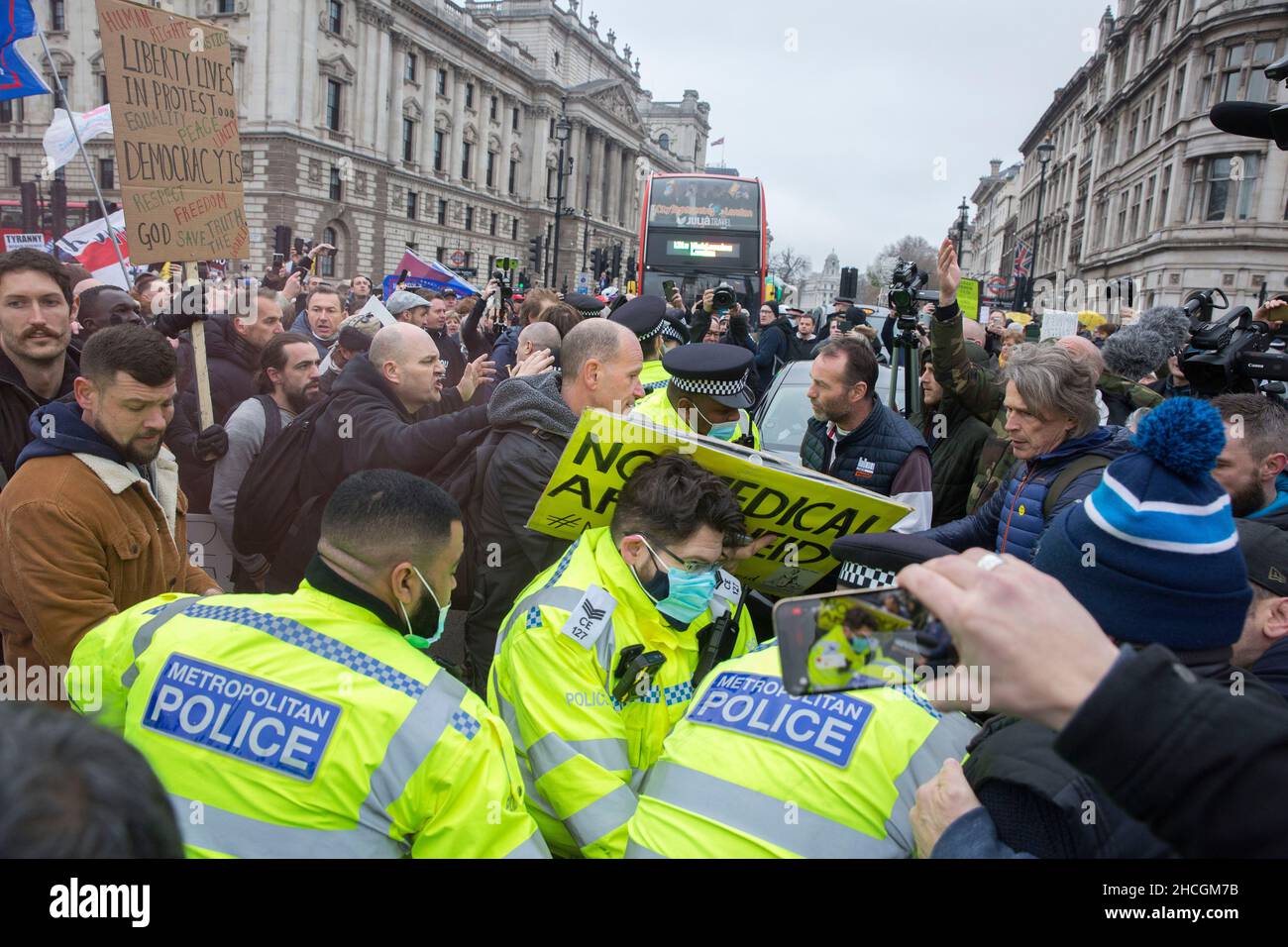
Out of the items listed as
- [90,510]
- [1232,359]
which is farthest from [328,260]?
[1232,359]

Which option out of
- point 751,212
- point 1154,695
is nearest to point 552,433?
point 1154,695

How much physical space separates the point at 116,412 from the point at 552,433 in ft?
4.94

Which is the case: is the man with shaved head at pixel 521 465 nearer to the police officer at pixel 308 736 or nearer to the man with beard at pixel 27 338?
the police officer at pixel 308 736

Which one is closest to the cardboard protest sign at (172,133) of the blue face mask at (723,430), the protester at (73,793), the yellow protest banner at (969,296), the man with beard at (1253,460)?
the blue face mask at (723,430)

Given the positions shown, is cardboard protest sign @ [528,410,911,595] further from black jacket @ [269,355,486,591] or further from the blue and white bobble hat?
the blue and white bobble hat

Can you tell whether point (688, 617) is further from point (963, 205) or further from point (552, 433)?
point (963, 205)

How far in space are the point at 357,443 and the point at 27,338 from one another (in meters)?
1.37

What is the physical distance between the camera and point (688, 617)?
2.52 m

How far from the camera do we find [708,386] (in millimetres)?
4227

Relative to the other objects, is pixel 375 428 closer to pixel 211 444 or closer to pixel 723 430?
pixel 211 444

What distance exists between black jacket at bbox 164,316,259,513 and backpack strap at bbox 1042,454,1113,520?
12.5ft

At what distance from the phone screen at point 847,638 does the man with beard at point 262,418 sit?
375cm

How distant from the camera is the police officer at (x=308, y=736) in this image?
1656 mm
